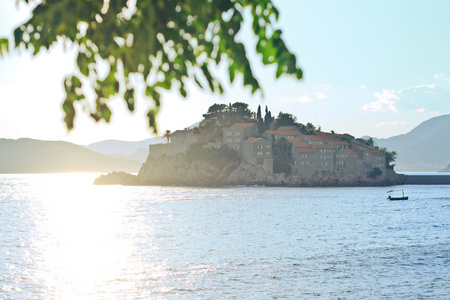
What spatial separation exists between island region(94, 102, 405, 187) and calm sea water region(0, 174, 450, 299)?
249 feet

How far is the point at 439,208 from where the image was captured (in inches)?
3526

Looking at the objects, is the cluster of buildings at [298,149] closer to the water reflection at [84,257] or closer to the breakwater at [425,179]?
the breakwater at [425,179]

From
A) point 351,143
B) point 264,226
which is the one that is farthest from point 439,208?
point 351,143

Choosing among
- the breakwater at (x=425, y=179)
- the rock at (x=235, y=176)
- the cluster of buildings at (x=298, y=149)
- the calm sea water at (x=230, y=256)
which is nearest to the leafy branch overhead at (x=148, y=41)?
the calm sea water at (x=230, y=256)

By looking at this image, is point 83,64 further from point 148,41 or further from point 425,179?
point 425,179

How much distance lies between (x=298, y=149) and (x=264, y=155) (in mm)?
10363

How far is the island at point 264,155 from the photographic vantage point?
155625 mm

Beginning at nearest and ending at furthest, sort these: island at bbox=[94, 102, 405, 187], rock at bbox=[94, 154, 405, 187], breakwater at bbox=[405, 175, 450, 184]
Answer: island at bbox=[94, 102, 405, 187] → rock at bbox=[94, 154, 405, 187] → breakwater at bbox=[405, 175, 450, 184]

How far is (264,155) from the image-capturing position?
510 ft

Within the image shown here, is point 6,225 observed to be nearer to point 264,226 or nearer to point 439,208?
point 264,226

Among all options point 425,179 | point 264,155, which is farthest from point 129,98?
point 425,179

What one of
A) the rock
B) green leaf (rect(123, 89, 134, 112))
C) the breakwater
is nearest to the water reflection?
green leaf (rect(123, 89, 134, 112))

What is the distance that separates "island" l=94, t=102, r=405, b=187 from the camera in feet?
511

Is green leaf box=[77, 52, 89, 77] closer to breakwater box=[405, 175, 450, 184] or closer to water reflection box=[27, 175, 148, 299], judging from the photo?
water reflection box=[27, 175, 148, 299]
